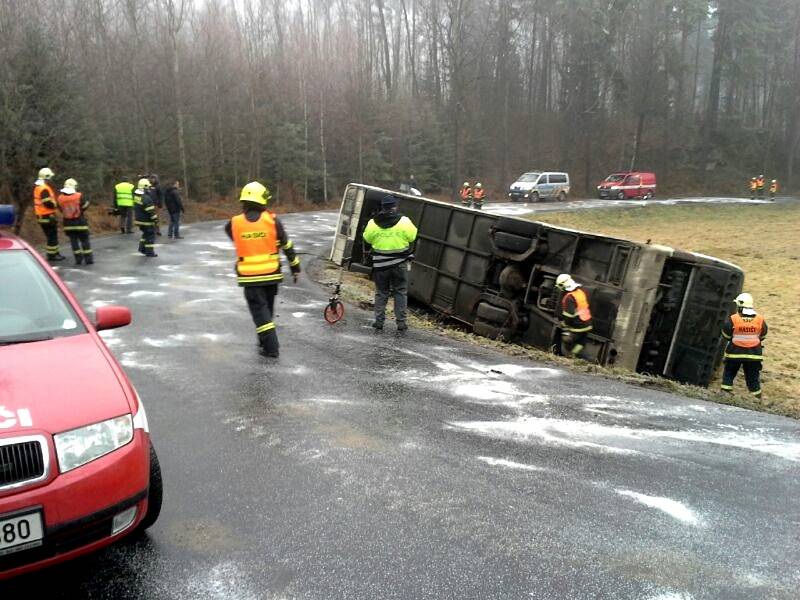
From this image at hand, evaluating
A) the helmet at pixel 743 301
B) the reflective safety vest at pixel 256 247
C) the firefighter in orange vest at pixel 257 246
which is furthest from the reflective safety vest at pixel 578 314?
the reflective safety vest at pixel 256 247

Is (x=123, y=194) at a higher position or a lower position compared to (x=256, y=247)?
lower

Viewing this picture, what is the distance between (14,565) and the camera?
8.85 feet

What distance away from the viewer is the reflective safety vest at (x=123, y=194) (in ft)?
60.7

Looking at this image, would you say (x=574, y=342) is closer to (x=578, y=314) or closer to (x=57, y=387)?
(x=578, y=314)

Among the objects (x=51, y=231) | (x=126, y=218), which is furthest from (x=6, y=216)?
(x=126, y=218)

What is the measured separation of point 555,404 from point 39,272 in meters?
4.53

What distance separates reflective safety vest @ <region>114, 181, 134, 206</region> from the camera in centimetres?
1850

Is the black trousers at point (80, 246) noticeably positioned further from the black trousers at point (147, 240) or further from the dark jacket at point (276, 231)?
the dark jacket at point (276, 231)

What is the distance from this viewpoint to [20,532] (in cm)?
269

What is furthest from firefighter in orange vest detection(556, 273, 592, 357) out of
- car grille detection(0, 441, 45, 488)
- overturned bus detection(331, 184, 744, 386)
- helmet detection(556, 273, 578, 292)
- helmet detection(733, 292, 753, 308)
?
car grille detection(0, 441, 45, 488)

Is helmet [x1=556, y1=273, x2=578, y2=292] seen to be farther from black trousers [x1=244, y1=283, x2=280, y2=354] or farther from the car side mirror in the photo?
the car side mirror

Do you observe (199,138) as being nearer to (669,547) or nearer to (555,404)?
(555,404)

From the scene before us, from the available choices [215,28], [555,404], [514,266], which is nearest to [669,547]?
[555,404]

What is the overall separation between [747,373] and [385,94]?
132ft
